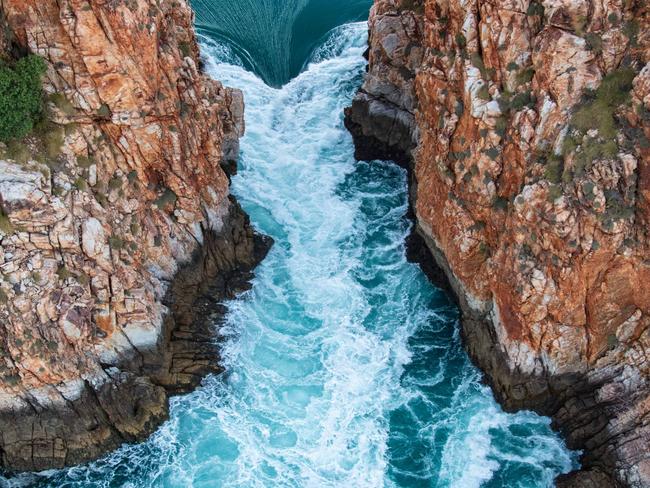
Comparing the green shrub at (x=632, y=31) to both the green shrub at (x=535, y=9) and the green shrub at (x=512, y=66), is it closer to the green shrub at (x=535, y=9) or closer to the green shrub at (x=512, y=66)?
the green shrub at (x=535, y=9)

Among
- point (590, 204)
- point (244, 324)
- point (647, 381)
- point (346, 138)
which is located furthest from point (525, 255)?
point (346, 138)

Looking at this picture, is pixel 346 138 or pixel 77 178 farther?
pixel 346 138

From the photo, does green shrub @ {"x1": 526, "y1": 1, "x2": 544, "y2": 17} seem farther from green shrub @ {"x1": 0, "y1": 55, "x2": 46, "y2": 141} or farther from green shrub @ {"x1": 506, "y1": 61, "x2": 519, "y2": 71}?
green shrub @ {"x1": 0, "y1": 55, "x2": 46, "y2": 141}

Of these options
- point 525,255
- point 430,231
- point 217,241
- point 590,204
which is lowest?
point 217,241

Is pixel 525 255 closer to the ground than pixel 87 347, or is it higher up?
higher up

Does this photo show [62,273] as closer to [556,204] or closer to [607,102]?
[556,204]

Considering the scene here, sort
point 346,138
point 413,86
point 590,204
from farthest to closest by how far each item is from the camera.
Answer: point 346,138 < point 413,86 < point 590,204

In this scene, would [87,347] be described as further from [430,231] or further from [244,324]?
[430,231]
